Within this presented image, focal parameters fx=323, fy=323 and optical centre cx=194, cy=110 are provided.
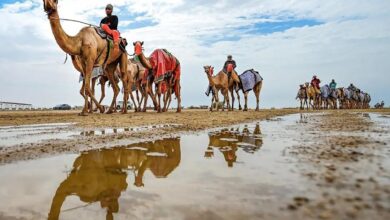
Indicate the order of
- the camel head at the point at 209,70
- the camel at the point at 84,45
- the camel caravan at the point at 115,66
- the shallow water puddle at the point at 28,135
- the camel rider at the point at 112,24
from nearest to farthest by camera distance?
→ the shallow water puddle at the point at 28,135 → the camel at the point at 84,45 → the camel caravan at the point at 115,66 → the camel rider at the point at 112,24 → the camel head at the point at 209,70

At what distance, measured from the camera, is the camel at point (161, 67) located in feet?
49.0

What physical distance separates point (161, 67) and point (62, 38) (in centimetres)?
656

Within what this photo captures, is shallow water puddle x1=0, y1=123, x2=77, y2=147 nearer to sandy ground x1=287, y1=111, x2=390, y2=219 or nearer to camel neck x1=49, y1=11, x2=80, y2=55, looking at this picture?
sandy ground x1=287, y1=111, x2=390, y2=219

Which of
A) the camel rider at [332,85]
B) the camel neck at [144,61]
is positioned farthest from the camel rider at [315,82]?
the camel neck at [144,61]

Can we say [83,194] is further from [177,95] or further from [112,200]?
[177,95]

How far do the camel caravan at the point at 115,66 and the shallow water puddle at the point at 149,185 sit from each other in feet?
24.0

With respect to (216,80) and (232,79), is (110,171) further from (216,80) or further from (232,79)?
(232,79)

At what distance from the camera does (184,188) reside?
6.58ft

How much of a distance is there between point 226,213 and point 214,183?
1.95 feet

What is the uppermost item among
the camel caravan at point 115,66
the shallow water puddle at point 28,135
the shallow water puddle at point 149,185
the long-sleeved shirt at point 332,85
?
the long-sleeved shirt at point 332,85

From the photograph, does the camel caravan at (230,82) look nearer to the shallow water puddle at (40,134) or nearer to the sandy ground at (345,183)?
the shallow water puddle at (40,134)

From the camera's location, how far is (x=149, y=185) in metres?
2.08

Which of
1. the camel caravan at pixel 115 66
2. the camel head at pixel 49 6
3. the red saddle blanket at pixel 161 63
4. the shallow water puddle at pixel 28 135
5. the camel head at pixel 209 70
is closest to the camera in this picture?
the shallow water puddle at pixel 28 135

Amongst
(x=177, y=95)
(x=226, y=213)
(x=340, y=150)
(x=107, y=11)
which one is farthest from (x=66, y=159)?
(x=177, y=95)
